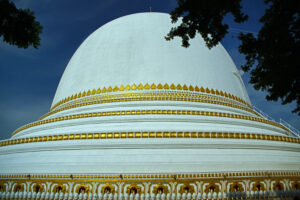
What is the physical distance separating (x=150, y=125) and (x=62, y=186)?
272 cm

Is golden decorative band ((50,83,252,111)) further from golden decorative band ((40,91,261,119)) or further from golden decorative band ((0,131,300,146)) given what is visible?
golden decorative band ((0,131,300,146))

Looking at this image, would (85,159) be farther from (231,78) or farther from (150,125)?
(231,78)

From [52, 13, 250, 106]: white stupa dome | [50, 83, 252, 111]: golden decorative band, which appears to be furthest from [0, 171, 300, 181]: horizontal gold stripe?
Result: [52, 13, 250, 106]: white stupa dome

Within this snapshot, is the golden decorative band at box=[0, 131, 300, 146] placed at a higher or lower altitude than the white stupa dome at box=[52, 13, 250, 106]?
lower

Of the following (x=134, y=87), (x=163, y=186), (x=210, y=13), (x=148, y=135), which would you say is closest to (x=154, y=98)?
(x=134, y=87)

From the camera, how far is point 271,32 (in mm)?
3428

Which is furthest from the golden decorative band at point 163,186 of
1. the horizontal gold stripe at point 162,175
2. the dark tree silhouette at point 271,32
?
the dark tree silhouette at point 271,32

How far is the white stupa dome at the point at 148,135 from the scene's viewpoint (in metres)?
4.54

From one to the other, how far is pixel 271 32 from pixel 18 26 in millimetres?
4009

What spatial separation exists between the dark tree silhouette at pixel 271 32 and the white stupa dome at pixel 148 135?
198 centimetres

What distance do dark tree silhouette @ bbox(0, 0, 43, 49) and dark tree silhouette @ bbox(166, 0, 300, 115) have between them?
2358 millimetres

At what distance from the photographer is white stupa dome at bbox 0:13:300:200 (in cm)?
454

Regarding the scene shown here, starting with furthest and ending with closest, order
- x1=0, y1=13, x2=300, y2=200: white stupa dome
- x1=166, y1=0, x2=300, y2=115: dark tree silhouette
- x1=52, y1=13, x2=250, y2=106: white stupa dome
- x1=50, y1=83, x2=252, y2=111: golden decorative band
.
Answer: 1. x1=52, y1=13, x2=250, y2=106: white stupa dome
2. x1=50, y1=83, x2=252, y2=111: golden decorative band
3. x1=0, y1=13, x2=300, y2=200: white stupa dome
4. x1=166, y1=0, x2=300, y2=115: dark tree silhouette

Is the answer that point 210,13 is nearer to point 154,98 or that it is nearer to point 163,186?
point 163,186
